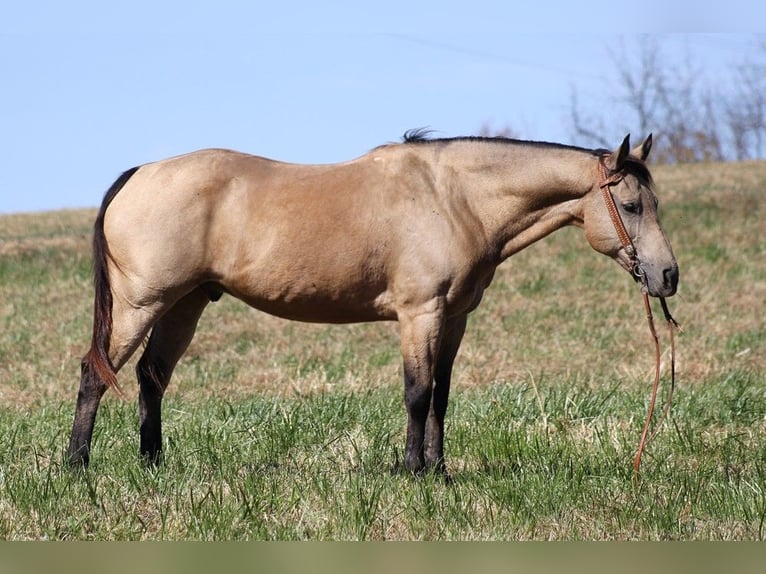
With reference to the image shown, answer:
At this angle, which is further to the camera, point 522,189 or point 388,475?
point 522,189

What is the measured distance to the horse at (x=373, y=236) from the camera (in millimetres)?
6719

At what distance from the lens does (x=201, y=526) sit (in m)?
5.32

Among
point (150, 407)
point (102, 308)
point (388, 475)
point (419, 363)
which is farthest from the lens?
point (150, 407)

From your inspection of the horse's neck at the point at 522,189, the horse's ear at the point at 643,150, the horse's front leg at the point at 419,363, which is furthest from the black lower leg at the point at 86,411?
the horse's ear at the point at 643,150

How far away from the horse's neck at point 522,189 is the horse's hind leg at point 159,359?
6.54 ft

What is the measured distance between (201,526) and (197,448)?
2.01 metres

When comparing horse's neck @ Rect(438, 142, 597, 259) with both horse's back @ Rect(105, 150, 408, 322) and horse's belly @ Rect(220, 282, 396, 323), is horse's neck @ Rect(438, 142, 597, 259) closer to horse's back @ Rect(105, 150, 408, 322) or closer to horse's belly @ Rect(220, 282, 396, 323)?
horse's back @ Rect(105, 150, 408, 322)

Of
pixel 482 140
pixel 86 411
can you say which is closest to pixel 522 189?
pixel 482 140

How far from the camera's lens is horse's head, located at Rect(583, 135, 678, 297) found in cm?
672

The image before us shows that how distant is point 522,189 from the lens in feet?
22.8

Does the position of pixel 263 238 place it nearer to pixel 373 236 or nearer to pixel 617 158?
pixel 373 236

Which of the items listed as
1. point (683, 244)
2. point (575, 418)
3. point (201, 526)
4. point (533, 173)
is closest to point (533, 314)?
point (683, 244)

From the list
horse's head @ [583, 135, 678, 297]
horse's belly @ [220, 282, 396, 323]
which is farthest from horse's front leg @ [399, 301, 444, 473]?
horse's head @ [583, 135, 678, 297]

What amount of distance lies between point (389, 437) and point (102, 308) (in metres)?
2.16
